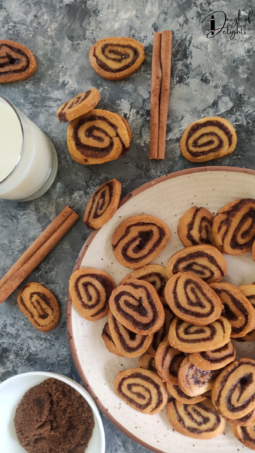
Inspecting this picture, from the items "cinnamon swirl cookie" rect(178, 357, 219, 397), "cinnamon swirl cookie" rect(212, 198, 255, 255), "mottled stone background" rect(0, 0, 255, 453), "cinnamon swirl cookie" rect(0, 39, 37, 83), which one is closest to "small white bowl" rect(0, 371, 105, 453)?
"mottled stone background" rect(0, 0, 255, 453)

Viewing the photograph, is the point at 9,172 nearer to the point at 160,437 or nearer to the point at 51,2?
the point at 51,2

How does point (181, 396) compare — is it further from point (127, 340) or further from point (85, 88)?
point (85, 88)

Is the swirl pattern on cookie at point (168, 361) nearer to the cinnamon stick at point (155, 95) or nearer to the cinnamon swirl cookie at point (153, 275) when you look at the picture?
the cinnamon swirl cookie at point (153, 275)

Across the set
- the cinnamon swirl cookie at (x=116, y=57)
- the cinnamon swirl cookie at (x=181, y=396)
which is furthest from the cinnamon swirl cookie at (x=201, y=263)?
the cinnamon swirl cookie at (x=116, y=57)

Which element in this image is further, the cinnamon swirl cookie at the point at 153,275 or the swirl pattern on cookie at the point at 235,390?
the cinnamon swirl cookie at the point at 153,275

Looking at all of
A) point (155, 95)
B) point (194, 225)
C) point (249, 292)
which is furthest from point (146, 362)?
point (155, 95)

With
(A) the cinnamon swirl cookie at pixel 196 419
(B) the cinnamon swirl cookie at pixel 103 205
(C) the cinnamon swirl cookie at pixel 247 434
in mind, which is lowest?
(C) the cinnamon swirl cookie at pixel 247 434
